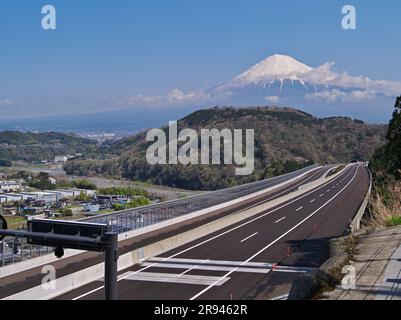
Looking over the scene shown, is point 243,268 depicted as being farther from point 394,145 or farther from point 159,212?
point 394,145

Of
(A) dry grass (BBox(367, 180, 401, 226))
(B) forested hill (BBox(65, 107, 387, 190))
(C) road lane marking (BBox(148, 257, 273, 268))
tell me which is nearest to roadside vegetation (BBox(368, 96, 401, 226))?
(A) dry grass (BBox(367, 180, 401, 226))

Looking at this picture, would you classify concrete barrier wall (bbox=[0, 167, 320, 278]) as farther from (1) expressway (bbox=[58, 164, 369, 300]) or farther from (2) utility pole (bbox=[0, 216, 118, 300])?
(2) utility pole (bbox=[0, 216, 118, 300])

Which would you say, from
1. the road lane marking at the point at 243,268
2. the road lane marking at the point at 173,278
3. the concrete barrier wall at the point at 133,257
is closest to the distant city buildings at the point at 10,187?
the concrete barrier wall at the point at 133,257

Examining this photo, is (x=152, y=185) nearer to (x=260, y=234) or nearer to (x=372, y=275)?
(x=260, y=234)

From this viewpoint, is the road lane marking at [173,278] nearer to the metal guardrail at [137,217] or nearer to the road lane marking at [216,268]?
the road lane marking at [216,268]

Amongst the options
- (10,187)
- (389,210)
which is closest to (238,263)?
(389,210)
